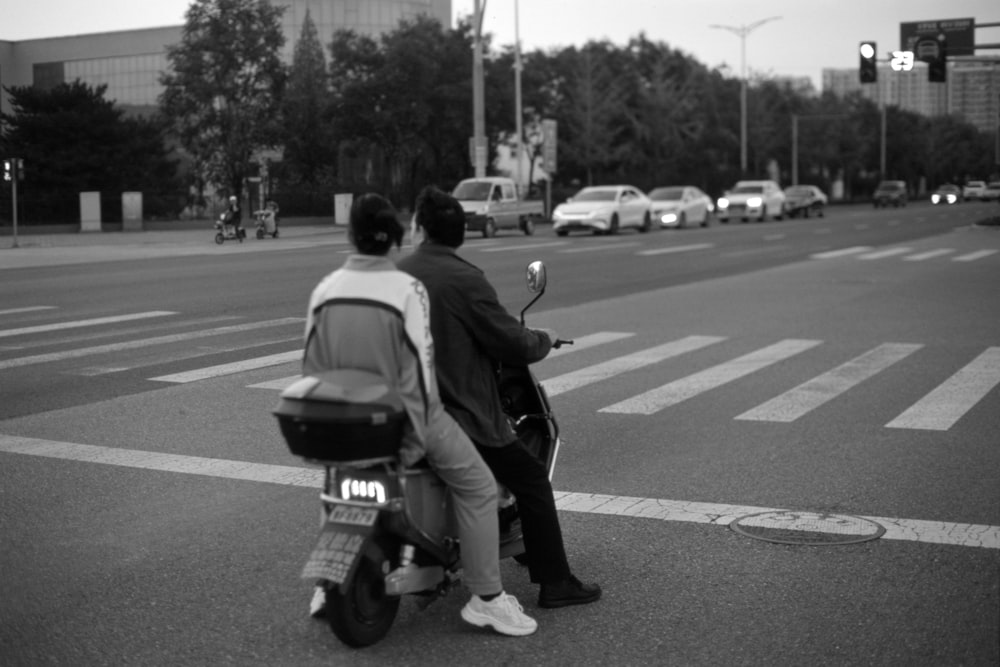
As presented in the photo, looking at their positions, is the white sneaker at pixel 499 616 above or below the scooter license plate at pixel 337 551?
below

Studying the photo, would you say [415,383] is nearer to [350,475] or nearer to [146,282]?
[350,475]

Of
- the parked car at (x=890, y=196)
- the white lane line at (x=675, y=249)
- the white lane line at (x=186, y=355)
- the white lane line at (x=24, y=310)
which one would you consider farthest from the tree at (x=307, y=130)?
the white lane line at (x=186, y=355)

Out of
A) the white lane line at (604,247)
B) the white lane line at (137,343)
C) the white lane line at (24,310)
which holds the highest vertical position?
the white lane line at (604,247)

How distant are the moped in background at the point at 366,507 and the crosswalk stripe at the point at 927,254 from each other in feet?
79.1

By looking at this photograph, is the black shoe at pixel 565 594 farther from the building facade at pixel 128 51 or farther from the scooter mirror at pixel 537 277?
the building facade at pixel 128 51

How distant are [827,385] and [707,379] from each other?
0.98 meters

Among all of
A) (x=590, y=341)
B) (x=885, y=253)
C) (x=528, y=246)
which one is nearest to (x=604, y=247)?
(x=528, y=246)

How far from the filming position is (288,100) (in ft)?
191

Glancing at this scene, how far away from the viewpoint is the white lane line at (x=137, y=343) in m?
12.6

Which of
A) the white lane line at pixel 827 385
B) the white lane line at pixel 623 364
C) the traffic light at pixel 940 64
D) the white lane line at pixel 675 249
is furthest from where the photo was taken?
the traffic light at pixel 940 64

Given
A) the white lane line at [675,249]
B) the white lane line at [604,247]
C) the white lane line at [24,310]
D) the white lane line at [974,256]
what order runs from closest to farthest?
the white lane line at [24,310], the white lane line at [974,256], the white lane line at [675,249], the white lane line at [604,247]

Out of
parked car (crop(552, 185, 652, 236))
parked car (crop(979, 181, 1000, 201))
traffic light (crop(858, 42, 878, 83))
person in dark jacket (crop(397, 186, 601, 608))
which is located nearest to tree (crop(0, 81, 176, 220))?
parked car (crop(552, 185, 652, 236))

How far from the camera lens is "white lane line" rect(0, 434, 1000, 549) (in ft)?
21.0

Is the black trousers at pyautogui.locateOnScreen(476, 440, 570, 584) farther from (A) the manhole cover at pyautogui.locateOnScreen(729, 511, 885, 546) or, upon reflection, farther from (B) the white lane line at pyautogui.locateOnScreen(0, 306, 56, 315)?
(B) the white lane line at pyautogui.locateOnScreen(0, 306, 56, 315)
